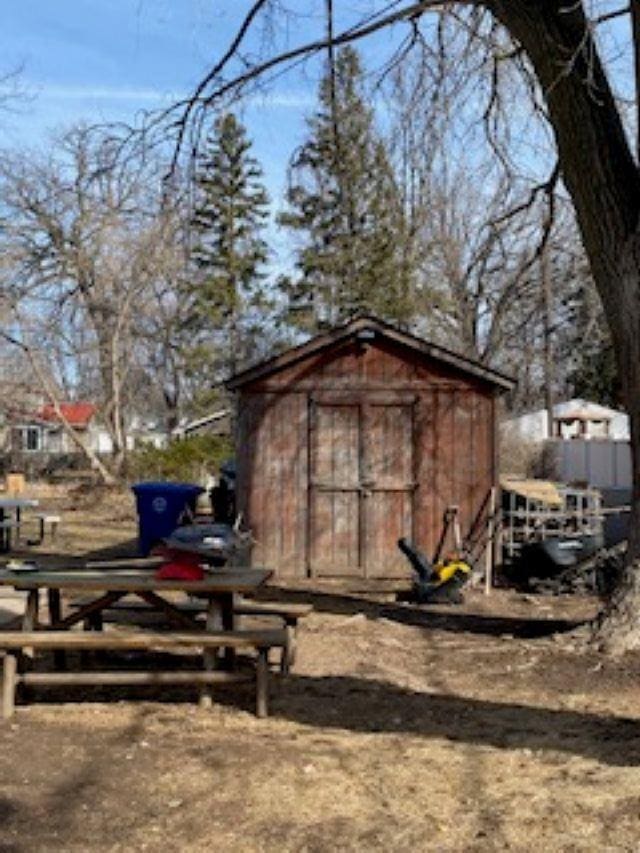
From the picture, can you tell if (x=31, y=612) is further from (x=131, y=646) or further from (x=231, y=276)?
(x=231, y=276)

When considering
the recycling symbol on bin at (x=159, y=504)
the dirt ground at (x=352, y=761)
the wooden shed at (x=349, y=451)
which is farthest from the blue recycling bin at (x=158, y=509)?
the dirt ground at (x=352, y=761)

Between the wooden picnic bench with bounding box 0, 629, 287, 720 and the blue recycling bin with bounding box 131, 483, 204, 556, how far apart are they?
10076mm

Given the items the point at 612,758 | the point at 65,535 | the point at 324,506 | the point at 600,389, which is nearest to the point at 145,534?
the point at 324,506

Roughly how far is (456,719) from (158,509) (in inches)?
422

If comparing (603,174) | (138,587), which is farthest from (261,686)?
(603,174)

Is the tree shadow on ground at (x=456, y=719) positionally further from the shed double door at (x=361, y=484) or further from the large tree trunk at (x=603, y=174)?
the shed double door at (x=361, y=484)

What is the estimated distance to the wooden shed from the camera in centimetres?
1482

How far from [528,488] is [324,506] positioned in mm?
2850

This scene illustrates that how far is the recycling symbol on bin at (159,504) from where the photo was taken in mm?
17016

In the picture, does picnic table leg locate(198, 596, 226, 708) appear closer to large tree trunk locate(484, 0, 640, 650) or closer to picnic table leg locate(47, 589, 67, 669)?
picnic table leg locate(47, 589, 67, 669)

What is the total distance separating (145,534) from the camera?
17.2 metres

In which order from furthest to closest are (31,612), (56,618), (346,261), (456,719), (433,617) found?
(346,261)
(433,617)
(56,618)
(31,612)
(456,719)

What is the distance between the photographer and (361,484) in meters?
14.9

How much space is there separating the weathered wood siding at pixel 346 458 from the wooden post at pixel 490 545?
653mm
